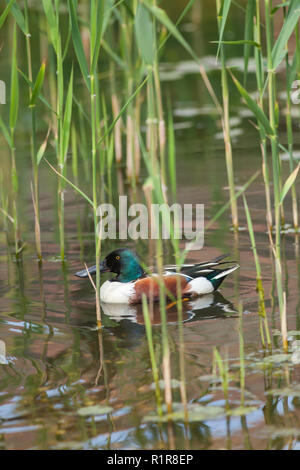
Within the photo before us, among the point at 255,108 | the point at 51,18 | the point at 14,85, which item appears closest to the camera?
the point at 255,108

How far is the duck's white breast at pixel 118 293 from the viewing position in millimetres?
6613

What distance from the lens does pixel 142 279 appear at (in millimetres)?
6742

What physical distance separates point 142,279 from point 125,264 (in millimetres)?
184

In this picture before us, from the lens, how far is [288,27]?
4645mm

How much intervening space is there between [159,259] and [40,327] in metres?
2.09

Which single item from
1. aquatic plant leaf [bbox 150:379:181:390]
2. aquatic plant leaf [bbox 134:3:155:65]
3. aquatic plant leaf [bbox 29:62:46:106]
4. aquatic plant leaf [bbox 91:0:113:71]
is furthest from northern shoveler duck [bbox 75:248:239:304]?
aquatic plant leaf [bbox 134:3:155:65]

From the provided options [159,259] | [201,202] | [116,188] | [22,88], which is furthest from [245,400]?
[22,88]

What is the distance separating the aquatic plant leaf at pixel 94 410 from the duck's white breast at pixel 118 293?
2.12 metres

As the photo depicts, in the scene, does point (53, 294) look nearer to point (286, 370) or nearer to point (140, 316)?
point (140, 316)

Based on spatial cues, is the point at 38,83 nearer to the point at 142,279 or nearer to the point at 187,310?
the point at 142,279

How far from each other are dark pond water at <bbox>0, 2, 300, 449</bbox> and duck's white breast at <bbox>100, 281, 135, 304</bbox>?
9 centimetres

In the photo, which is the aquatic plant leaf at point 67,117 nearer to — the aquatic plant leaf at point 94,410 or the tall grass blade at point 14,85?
the tall grass blade at point 14,85

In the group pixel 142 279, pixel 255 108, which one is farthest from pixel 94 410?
pixel 142 279

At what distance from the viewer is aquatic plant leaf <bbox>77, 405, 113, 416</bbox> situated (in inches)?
176
